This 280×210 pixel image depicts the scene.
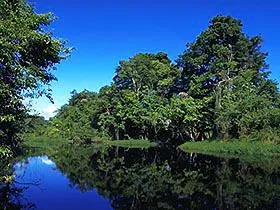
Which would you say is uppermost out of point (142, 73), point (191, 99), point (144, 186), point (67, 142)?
point (142, 73)

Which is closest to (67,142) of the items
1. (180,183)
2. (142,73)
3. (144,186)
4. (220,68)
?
(142,73)

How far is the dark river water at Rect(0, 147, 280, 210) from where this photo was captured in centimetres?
1864

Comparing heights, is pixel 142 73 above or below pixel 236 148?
above

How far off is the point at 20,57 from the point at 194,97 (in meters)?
46.3

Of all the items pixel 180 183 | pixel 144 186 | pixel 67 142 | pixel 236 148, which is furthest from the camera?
pixel 67 142

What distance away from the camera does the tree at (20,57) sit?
47.7 ft

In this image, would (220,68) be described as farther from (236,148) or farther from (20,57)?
(20,57)

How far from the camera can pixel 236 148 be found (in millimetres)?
45312

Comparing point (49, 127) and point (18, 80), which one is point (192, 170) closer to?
point (18, 80)

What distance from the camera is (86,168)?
3222 centimetres

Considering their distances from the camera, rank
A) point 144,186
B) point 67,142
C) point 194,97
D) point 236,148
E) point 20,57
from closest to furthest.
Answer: point 20,57, point 144,186, point 236,148, point 194,97, point 67,142

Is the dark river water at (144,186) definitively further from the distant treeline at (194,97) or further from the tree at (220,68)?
the tree at (220,68)

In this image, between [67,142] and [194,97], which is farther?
[67,142]

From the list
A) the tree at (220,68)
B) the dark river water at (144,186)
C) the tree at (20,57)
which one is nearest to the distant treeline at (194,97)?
the tree at (220,68)
